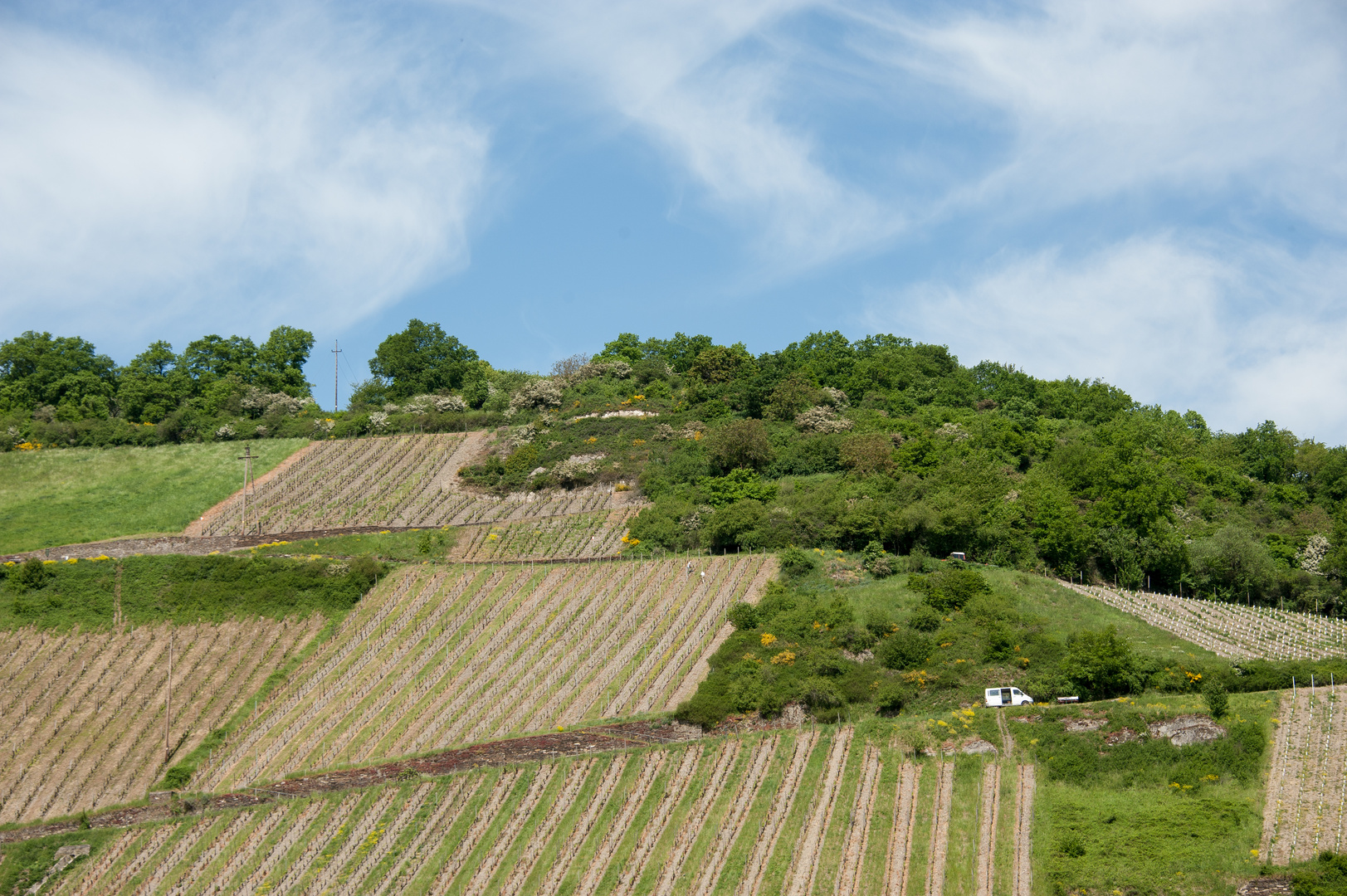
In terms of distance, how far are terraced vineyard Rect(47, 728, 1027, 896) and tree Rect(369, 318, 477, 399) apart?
73.6 m

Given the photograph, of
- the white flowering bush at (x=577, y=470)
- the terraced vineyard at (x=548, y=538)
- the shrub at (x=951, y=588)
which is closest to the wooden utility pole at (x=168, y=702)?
the terraced vineyard at (x=548, y=538)

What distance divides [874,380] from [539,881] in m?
76.4

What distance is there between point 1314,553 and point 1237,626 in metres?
15.0

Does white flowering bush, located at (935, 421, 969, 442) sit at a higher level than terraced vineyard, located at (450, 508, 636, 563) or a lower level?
higher

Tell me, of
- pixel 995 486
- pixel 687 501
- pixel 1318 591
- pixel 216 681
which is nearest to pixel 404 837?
pixel 216 681

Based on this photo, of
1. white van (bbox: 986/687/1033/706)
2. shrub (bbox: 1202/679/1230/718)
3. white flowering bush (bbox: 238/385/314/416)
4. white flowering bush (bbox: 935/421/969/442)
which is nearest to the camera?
shrub (bbox: 1202/679/1230/718)

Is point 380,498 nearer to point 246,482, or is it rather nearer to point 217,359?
point 246,482

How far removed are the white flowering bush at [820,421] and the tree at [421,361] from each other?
38.2 metres

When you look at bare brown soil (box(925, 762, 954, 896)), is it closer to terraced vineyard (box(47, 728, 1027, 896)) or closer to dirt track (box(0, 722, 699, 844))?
terraced vineyard (box(47, 728, 1027, 896))

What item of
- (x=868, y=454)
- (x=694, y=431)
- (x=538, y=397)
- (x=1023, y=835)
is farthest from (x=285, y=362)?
(x=1023, y=835)

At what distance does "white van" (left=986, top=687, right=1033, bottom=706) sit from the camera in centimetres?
5006

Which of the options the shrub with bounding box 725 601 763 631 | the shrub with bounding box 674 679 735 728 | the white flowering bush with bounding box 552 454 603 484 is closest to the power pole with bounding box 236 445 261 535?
the white flowering bush with bounding box 552 454 603 484

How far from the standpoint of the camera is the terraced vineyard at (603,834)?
4081 cm

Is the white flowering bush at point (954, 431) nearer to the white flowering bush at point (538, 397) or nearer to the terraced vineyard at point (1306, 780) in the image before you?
the white flowering bush at point (538, 397)
